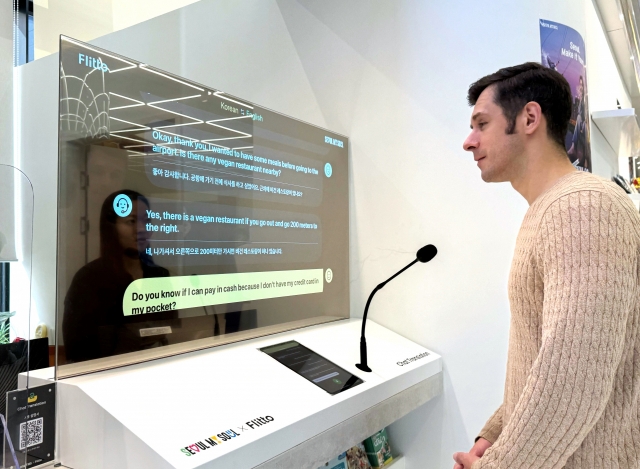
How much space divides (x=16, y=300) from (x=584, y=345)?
1269 mm

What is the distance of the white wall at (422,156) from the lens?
6.56ft

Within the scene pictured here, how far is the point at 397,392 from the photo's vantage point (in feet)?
5.69

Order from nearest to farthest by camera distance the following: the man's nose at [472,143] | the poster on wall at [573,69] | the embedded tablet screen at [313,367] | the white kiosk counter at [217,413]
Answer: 1. the white kiosk counter at [217,413]
2. the man's nose at [472,143]
3. the embedded tablet screen at [313,367]
4. the poster on wall at [573,69]

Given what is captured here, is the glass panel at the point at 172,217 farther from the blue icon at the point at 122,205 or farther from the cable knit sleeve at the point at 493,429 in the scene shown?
the cable knit sleeve at the point at 493,429

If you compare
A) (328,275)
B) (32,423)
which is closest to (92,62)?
(32,423)

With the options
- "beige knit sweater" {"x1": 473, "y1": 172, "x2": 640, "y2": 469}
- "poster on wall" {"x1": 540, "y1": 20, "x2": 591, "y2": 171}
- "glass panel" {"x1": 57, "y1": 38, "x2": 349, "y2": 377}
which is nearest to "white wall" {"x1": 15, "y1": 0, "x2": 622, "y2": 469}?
"poster on wall" {"x1": 540, "y1": 20, "x2": 591, "y2": 171}

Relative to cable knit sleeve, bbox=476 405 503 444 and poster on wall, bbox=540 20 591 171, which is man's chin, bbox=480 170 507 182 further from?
poster on wall, bbox=540 20 591 171

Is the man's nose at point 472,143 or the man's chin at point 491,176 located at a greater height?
the man's nose at point 472,143

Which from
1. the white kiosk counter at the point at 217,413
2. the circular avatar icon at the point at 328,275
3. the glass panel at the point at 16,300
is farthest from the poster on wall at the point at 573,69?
the glass panel at the point at 16,300

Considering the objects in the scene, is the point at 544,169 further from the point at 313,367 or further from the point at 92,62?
the point at 92,62

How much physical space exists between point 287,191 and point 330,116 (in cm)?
64

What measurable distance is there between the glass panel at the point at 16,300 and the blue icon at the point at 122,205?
205 millimetres

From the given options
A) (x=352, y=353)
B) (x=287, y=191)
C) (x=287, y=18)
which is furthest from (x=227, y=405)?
(x=287, y=18)

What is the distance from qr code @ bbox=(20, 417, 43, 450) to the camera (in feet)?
3.69
